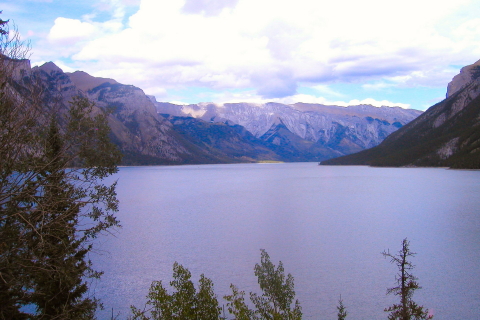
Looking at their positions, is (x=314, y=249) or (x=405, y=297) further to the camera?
(x=314, y=249)

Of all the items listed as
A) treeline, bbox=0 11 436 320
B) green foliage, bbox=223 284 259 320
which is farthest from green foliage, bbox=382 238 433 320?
green foliage, bbox=223 284 259 320

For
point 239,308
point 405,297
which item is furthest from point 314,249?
point 239,308

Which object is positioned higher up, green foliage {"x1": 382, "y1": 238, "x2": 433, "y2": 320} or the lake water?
green foliage {"x1": 382, "y1": 238, "x2": 433, "y2": 320}

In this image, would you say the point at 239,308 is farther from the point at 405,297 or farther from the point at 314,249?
the point at 314,249

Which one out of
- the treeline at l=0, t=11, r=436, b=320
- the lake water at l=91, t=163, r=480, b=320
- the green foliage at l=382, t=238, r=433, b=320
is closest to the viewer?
the treeline at l=0, t=11, r=436, b=320

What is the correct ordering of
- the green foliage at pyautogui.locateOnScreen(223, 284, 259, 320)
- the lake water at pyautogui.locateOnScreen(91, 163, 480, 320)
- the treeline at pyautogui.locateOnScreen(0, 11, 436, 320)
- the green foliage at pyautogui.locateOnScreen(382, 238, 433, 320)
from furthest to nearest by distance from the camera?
the lake water at pyautogui.locateOnScreen(91, 163, 480, 320) < the green foliage at pyautogui.locateOnScreen(382, 238, 433, 320) < the green foliage at pyautogui.locateOnScreen(223, 284, 259, 320) < the treeline at pyautogui.locateOnScreen(0, 11, 436, 320)

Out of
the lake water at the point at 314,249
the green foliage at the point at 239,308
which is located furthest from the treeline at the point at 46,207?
the lake water at the point at 314,249

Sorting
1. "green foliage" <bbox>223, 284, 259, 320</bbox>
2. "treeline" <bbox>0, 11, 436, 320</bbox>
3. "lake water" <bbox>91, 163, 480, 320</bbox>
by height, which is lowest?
"lake water" <bbox>91, 163, 480, 320</bbox>

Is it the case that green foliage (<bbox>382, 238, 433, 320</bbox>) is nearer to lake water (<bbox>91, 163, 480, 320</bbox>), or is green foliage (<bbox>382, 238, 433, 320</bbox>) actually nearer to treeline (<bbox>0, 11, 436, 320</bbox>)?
treeline (<bbox>0, 11, 436, 320</bbox>)

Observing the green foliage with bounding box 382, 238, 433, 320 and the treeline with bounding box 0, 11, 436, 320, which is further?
the green foliage with bounding box 382, 238, 433, 320

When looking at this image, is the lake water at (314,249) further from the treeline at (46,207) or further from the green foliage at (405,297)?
the treeline at (46,207)

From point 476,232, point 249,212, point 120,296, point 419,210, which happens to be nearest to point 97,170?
point 120,296

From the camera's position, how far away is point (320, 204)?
7244 cm

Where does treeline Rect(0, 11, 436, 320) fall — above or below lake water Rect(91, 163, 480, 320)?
above
